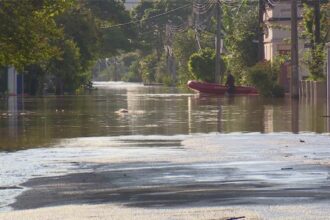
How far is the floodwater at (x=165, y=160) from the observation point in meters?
12.5

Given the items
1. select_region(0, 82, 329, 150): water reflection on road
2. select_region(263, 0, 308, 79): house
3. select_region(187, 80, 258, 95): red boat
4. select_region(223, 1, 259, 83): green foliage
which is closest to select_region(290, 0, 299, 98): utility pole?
select_region(187, 80, 258, 95): red boat

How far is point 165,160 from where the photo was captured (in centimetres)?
1728

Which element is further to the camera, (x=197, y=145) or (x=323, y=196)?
(x=197, y=145)

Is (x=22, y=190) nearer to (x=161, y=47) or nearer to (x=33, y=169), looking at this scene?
(x=33, y=169)

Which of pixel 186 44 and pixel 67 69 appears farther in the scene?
pixel 186 44

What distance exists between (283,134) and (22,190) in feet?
39.6

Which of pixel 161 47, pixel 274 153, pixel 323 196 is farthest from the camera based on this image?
pixel 161 47

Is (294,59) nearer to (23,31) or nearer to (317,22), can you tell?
(317,22)

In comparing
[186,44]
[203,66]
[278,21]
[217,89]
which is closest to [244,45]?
[278,21]

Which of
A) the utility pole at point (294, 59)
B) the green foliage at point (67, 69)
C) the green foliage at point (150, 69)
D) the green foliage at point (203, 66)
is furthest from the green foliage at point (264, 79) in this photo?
Result: the green foliage at point (150, 69)

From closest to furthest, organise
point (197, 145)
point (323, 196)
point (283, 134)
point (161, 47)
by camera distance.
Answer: point (323, 196) < point (197, 145) < point (283, 134) < point (161, 47)

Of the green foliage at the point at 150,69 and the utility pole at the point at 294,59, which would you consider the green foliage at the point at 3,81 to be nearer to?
the utility pole at the point at 294,59

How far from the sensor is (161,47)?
168 meters

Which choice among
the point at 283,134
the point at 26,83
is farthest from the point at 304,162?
the point at 26,83
